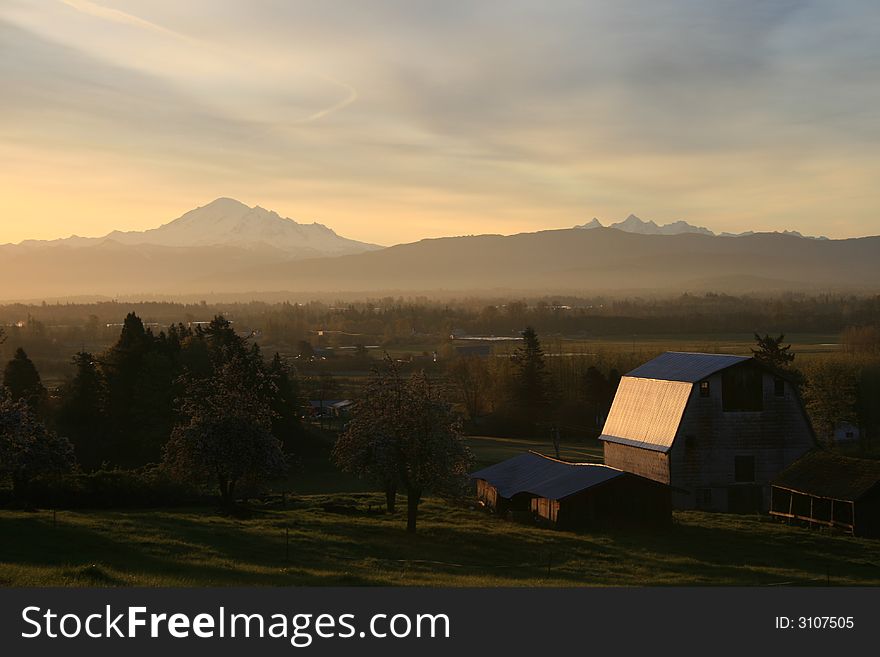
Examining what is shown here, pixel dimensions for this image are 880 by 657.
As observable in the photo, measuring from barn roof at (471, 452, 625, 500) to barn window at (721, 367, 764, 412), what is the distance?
888 cm

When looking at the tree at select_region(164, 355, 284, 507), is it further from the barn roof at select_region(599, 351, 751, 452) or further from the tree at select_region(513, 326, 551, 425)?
the tree at select_region(513, 326, 551, 425)

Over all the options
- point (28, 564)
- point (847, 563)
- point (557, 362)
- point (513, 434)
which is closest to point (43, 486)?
point (28, 564)

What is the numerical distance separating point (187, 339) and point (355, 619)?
75239 millimetres

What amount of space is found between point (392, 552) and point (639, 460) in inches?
983

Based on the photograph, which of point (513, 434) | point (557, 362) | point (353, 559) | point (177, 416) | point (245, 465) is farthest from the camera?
point (557, 362)

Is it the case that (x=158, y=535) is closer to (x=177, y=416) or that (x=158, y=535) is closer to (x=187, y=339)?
(x=177, y=416)

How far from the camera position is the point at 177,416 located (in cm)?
7425

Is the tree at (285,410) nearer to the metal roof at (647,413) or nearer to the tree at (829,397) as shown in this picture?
the metal roof at (647,413)

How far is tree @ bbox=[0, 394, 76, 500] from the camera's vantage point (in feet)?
143

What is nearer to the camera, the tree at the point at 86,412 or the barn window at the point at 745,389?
the barn window at the point at 745,389

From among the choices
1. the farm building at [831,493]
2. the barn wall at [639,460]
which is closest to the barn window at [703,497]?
the barn wall at [639,460]

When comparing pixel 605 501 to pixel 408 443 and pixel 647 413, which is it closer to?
pixel 408 443

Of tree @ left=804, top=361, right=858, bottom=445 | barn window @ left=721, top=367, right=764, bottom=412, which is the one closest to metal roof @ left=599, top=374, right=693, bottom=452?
barn window @ left=721, top=367, right=764, bottom=412

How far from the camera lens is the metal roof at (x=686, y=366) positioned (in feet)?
180
